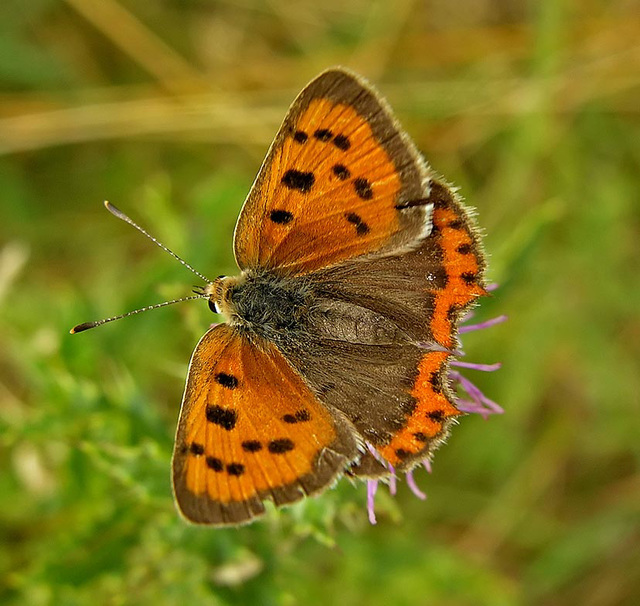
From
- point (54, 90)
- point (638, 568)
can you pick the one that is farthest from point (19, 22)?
point (638, 568)

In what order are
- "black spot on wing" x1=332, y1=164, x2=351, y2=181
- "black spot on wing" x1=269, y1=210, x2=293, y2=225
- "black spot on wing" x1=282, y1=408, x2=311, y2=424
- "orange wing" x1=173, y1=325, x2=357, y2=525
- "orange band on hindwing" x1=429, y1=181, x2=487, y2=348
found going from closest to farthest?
1. "orange wing" x1=173, y1=325, x2=357, y2=525
2. "black spot on wing" x1=282, y1=408, x2=311, y2=424
3. "orange band on hindwing" x1=429, y1=181, x2=487, y2=348
4. "black spot on wing" x1=332, y1=164, x2=351, y2=181
5. "black spot on wing" x1=269, y1=210, x2=293, y2=225

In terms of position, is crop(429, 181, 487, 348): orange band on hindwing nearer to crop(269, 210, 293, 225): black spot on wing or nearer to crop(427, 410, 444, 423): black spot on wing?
crop(427, 410, 444, 423): black spot on wing

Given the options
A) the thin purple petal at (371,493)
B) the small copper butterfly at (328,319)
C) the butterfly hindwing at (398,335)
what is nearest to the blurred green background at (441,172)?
the small copper butterfly at (328,319)

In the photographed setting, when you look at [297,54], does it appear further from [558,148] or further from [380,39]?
[558,148]

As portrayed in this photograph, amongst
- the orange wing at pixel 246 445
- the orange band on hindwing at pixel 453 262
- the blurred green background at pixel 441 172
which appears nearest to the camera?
the orange wing at pixel 246 445

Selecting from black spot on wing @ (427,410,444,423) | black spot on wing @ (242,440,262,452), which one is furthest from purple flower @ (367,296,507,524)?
black spot on wing @ (242,440,262,452)

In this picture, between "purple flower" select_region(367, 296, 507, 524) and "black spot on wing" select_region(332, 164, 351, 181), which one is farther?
"black spot on wing" select_region(332, 164, 351, 181)

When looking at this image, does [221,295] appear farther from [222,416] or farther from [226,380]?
[222,416]

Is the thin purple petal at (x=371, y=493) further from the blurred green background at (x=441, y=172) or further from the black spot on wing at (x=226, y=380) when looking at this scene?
the blurred green background at (x=441, y=172)
